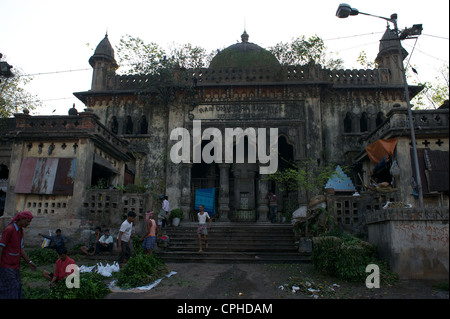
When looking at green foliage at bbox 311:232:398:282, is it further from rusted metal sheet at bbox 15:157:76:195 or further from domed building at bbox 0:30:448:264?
rusted metal sheet at bbox 15:157:76:195

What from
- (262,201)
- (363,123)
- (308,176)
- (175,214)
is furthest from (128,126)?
(363,123)

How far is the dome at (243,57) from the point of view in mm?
20516

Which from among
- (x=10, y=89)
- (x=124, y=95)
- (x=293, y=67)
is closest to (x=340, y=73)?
(x=293, y=67)

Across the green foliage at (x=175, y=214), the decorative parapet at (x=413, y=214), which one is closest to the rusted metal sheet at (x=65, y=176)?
the green foliage at (x=175, y=214)

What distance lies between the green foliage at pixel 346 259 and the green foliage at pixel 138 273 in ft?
12.2

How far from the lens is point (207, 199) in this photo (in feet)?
59.6

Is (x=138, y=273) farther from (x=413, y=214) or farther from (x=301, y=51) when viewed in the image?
(x=301, y=51)

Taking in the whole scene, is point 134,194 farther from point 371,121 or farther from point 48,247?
point 371,121

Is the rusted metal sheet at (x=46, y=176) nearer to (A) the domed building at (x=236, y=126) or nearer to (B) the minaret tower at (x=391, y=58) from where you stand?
(A) the domed building at (x=236, y=126)

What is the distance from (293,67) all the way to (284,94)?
156 cm

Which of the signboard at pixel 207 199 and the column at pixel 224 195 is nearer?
the column at pixel 224 195

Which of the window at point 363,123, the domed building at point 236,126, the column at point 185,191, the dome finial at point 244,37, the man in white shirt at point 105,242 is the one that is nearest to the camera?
the man in white shirt at point 105,242

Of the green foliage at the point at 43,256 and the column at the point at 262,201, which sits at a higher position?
the column at the point at 262,201

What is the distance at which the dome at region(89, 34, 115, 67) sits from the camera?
64.3ft
